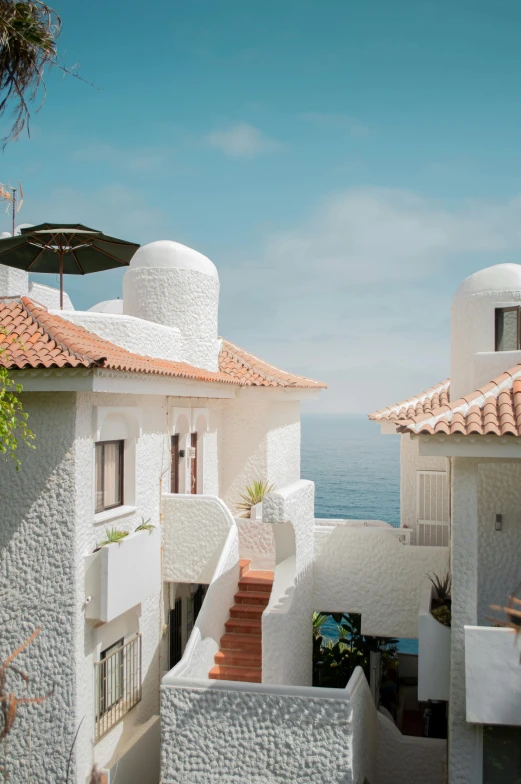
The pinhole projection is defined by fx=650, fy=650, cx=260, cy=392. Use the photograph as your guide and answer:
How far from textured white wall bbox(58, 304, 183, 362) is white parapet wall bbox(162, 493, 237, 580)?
4122 millimetres

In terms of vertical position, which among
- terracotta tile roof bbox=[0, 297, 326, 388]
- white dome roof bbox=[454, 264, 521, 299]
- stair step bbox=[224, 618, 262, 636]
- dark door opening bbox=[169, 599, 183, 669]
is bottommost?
dark door opening bbox=[169, 599, 183, 669]

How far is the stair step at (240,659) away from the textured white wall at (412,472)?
615 centimetres

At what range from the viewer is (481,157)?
22.0 m

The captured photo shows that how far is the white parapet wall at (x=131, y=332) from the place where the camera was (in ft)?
53.1

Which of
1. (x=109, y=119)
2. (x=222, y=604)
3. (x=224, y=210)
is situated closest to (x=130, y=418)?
(x=222, y=604)

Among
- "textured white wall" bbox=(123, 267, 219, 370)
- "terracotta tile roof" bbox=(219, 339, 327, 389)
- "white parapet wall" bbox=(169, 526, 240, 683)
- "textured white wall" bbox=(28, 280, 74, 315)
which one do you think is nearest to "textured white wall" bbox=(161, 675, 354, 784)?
"white parapet wall" bbox=(169, 526, 240, 683)

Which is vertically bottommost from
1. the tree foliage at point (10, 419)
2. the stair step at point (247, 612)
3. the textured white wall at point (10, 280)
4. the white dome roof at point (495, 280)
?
the stair step at point (247, 612)

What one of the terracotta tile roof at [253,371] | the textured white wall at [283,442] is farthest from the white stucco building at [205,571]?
the textured white wall at [283,442]

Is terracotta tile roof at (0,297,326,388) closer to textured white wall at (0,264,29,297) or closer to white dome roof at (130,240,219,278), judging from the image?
textured white wall at (0,264,29,297)

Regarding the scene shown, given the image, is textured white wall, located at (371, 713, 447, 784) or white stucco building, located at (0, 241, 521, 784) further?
textured white wall, located at (371, 713, 447, 784)

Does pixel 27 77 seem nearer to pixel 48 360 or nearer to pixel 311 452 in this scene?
pixel 48 360

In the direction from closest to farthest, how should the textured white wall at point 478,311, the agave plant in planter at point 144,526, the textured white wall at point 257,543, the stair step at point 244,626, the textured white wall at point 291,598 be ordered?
the textured white wall at point 291,598
the agave plant in planter at point 144,526
the textured white wall at point 478,311
the stair step at point 244,626
the textured white wall at point 257,543

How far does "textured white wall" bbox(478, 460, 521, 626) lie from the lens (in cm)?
1290

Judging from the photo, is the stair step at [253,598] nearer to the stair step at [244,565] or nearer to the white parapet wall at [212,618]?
the white parapet wall at [212,618]
